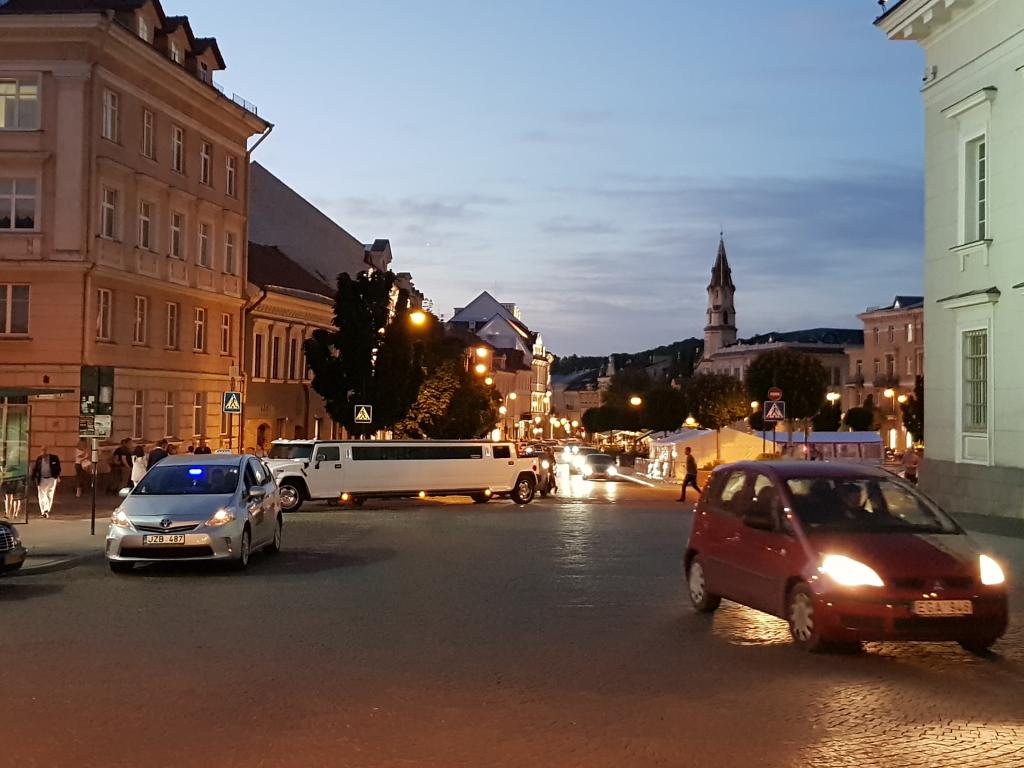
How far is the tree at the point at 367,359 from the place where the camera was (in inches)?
1970

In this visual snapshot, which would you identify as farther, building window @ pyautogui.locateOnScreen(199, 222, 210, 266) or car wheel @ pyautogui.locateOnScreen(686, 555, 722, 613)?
building window @ pyautogui.locateOnScreen(199, 222, 210, 266)

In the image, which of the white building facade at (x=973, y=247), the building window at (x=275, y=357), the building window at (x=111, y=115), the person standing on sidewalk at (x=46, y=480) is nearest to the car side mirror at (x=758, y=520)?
the white building facade at (x=973, y=247)

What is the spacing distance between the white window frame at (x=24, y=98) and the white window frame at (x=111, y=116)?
173 cm

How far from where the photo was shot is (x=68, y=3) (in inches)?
1438

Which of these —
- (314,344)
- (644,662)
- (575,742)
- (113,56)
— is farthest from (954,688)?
(314,344)

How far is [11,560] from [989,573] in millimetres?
10801

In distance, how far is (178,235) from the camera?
4272cm

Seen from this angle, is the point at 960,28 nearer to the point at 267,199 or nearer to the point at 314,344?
the point at 314,344

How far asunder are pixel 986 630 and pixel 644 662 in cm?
275

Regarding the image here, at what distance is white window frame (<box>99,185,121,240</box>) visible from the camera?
36.7 m

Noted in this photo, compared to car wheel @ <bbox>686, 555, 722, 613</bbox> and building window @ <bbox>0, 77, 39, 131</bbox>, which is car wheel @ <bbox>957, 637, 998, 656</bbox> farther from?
building window @ <bbox>0, 77, 39, 131</bbox>

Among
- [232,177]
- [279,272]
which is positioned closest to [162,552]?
[232,177]

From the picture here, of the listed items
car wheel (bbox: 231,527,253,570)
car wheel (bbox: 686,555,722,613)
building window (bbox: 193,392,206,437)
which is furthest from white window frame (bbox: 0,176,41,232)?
car wheel (bbox: 686,555,722,613)

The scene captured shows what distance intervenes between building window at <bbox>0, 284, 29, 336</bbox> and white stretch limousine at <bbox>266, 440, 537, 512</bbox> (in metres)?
7.57
